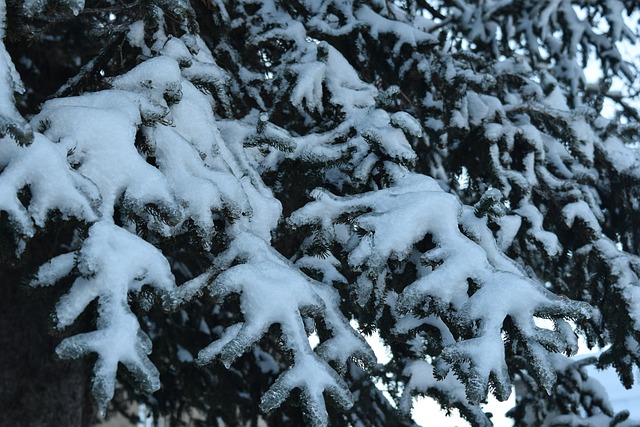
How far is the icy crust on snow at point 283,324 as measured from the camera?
2.19m

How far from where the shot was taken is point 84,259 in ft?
6.82

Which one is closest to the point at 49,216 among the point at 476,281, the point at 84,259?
the point at 84,259

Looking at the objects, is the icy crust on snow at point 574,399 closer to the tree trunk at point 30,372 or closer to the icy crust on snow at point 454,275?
the icy crust on snow at point 454,275

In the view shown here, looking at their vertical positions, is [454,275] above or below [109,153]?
below

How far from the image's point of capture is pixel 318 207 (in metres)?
2.71

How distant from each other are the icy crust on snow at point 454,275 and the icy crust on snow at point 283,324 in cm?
17

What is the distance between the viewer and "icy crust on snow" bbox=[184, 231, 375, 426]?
219 centimetres

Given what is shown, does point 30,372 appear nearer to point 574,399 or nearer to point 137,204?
point 137,204

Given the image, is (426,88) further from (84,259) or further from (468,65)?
(84,259)

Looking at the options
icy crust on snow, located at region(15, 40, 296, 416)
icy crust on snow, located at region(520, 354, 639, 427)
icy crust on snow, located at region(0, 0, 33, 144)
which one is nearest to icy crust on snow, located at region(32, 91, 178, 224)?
icy crust on snow, located at region(15, 40, 296, 416)

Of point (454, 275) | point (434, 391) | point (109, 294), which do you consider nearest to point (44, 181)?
point (109, 294)

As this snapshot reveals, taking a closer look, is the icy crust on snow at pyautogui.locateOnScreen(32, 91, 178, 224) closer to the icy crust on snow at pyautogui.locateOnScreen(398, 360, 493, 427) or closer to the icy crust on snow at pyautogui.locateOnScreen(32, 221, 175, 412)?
the icy crust on snow at pyautogui.locateOnScreen(32, 221, 175, 412)

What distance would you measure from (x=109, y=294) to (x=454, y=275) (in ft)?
3.61

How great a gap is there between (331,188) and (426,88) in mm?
1164
